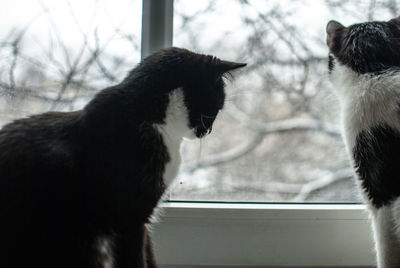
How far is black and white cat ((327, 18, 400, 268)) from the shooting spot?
0.92 m

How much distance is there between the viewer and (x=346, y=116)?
3.39 ft

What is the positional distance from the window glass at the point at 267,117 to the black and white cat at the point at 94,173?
0.28 metres

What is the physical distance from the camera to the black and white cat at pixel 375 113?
92 centimetres

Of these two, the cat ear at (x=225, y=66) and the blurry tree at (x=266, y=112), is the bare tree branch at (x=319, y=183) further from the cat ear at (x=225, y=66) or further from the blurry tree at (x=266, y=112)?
the cat ear at (x=225, y=66)

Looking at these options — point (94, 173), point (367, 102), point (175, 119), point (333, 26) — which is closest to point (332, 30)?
point (333, 26)

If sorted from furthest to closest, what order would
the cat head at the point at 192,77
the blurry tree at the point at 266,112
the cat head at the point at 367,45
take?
the blurry tree at the point at 266,112 → the cat head at the point at 367,45 → the cat head at the point at 192,77

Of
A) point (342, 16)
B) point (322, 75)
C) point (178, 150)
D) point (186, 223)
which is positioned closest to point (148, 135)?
point (178, 150)

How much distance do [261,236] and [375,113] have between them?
1.41 ft

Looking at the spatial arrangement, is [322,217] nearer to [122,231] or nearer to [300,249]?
[300,249]

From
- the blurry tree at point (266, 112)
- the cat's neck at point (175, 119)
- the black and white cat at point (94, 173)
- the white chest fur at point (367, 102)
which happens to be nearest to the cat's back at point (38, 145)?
the black and white cat at point (94, 173)

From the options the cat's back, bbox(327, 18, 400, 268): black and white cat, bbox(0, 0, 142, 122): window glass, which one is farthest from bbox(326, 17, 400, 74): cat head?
the cat's back

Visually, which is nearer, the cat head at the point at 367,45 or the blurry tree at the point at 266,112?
the cat head at the point at 367,45

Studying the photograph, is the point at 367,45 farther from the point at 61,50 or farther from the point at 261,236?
the point at 61,50

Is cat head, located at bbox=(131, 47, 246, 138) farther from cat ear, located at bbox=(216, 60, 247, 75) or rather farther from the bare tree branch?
the bare tree branch
